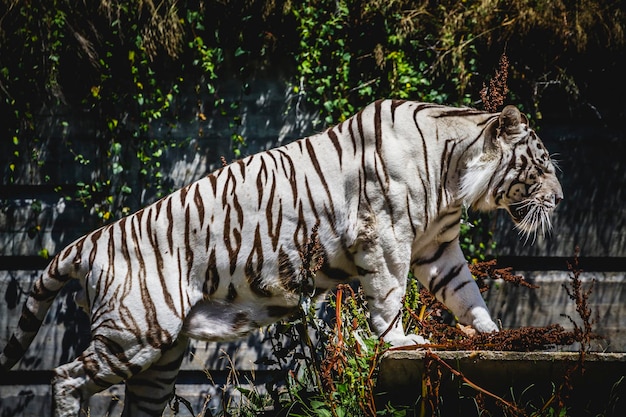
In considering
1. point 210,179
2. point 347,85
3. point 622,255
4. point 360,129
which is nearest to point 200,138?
point 347,85

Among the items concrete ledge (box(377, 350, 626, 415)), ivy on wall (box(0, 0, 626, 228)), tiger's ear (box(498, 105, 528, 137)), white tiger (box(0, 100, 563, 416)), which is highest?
ivy on wall (box(0, 0, 626, 228))

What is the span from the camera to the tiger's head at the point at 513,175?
11.1 feet

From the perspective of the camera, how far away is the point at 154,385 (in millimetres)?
3672

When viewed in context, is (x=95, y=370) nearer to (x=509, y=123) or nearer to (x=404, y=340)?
(x=404, y=340)

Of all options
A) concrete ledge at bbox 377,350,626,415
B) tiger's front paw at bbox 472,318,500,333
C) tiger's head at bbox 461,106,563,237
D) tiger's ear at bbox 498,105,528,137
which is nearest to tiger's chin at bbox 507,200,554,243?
tiger's head at bbox 461,106,563,237

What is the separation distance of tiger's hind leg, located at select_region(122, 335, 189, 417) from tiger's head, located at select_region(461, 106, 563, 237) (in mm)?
1611

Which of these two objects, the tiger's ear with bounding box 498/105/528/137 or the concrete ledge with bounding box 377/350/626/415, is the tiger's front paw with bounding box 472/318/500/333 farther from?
the tiger's ear with bounding box 498/105/528/137

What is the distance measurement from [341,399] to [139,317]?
1.07 metres

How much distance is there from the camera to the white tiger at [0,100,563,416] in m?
3.32

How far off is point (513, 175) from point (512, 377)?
1119 millimetres

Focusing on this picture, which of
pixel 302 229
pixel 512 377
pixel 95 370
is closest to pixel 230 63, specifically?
pixel 302 229

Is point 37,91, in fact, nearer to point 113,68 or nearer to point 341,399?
point 113,68

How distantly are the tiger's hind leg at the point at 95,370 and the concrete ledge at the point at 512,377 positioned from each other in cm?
119

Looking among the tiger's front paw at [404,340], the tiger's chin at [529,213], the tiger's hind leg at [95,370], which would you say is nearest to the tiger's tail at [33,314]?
the tiger's hind leg at [95,370]
